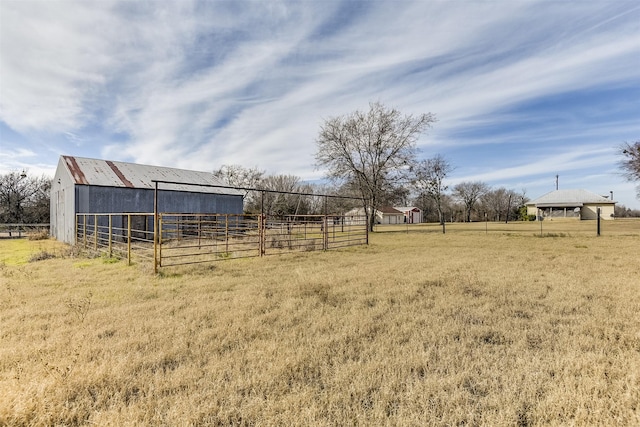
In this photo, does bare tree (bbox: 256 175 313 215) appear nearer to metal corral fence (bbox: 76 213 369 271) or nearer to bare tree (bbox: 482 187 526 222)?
metal corral fence (bbox: 76 213 369 271)

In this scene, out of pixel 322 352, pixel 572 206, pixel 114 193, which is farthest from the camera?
pixel 572 206

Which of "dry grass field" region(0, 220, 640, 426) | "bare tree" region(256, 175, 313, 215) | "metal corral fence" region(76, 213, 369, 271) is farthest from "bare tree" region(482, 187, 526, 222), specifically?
"dry grass field" region(0, 220, 640, 426)

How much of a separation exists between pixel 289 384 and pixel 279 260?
781 cm

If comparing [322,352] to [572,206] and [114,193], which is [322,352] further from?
[572,206]

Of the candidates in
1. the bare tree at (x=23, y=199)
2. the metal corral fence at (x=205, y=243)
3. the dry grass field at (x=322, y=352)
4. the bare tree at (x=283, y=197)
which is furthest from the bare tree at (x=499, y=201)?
the bare tree at (x=23, y=199)

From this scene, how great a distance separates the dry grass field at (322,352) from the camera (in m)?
2.47

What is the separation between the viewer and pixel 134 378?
2.95 m

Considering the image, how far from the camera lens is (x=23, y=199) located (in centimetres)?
3594

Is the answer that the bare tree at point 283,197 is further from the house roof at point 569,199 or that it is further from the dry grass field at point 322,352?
the house roof at point 569,199

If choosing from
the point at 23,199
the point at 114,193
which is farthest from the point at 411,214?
the point at 23,199

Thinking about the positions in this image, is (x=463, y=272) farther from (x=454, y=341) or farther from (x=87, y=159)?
(x=87, y=159)

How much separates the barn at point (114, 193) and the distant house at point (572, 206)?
1829 inches

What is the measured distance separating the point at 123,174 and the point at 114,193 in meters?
2.30

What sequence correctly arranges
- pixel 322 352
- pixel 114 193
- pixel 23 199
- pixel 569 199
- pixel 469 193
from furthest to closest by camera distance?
pixel 469 193 → pixel 569 199 → pixel 23 199 → pixel 114 193 → pixel 322 352
